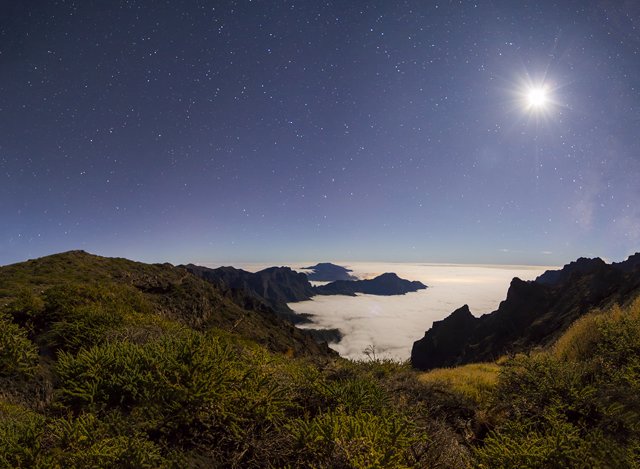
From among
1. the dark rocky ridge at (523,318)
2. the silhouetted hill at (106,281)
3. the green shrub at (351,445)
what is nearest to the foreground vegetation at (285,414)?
the green shrub at (351,445)

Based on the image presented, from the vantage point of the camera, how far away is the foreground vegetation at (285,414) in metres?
3.55

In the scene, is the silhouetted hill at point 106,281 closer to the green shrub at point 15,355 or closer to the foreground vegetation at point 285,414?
the green shrub at point 15,355

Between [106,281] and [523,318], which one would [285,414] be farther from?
[523,318]

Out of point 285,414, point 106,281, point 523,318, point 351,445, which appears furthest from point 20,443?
point 523,318

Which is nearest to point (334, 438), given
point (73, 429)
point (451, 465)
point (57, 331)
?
point (451, 465)

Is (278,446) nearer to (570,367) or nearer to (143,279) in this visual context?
(570,367)

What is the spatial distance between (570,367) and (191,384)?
24.1 ft

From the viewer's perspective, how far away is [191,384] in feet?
14.4

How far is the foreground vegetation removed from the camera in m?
3.55

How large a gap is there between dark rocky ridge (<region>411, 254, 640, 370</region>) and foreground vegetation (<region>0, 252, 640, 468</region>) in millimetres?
39534

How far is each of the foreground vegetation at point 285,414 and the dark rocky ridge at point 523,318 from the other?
1556 inches

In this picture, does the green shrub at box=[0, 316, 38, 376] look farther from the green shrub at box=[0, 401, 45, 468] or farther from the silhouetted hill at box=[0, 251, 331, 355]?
the silhouetted hill at box=[0, 251, 331, 355]

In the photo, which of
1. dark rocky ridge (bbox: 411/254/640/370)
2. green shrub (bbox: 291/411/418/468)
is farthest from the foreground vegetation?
dark rocky ridge (bbox: 411/254/640/370)

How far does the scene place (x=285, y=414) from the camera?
472 cm
